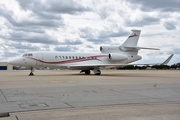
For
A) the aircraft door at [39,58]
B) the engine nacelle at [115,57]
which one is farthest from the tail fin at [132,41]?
the aircraft door at [39,58]

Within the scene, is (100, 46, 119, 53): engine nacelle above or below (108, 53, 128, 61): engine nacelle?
above

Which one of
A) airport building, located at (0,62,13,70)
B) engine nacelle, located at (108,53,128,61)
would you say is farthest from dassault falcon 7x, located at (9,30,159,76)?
airport building, located at (0,62,13,70)

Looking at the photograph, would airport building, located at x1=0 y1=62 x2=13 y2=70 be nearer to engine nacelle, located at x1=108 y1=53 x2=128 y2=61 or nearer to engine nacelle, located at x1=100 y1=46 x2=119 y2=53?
engine nacelle, located at x1=100 y1=46 x2=119 y2=53

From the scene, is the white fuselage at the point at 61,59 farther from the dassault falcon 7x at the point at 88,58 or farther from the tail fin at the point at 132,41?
the tail fin at the point at 132,41

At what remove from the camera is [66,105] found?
9.01 metres

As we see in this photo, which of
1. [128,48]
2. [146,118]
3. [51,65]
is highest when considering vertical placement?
[128,48]

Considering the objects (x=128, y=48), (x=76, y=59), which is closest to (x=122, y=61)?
(x=128, y=48)

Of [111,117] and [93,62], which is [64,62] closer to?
[93,62]

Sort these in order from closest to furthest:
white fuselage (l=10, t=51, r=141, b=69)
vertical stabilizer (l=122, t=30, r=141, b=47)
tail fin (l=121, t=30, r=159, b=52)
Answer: white fuselage (l=10, t=51, r=141, b=69) → tail fin (l=121, t=30, r=159, b=52) → vertical stabilizer (l=122, t=30, r=141, b=47)

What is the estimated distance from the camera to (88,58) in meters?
36.1

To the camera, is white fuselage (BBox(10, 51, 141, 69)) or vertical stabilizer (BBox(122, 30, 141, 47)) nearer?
white fuselage (BBox(10, 51, 141, 69))

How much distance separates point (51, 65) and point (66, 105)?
81.2 ft

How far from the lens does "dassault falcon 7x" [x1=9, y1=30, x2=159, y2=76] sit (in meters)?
32.4

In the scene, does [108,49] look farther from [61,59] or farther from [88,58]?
[61,59]
